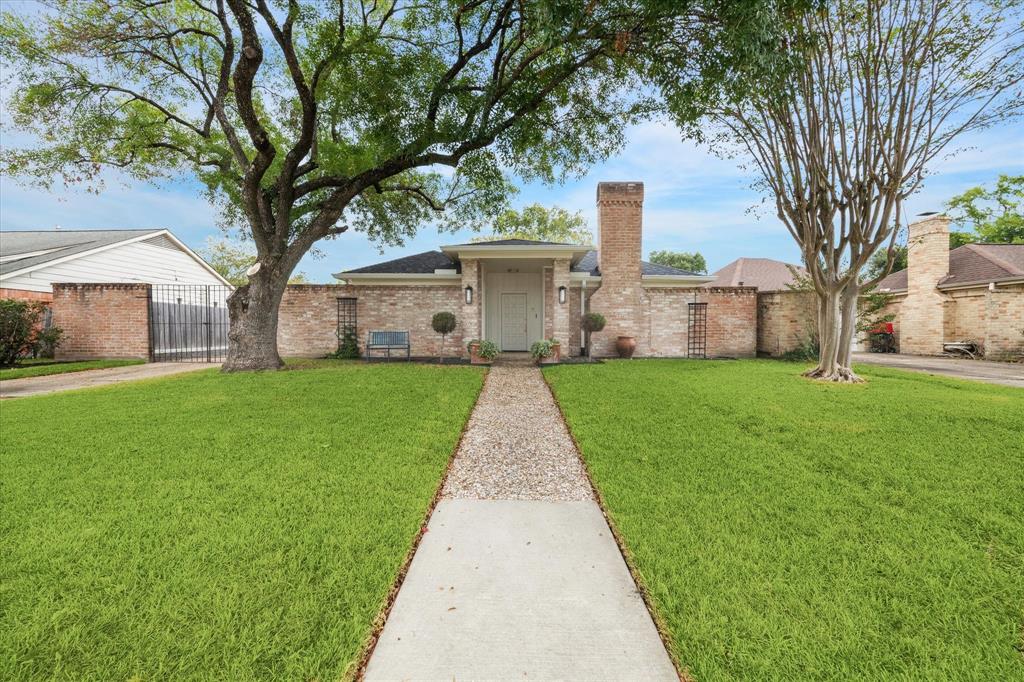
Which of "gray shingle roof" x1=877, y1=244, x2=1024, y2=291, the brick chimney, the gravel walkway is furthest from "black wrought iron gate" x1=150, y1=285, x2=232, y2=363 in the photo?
"gray shingle roof" x1=877, y1=244, x2=1024, y2=291

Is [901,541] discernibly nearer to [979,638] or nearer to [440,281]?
[979,638]

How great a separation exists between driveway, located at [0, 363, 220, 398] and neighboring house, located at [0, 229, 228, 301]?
5.48m

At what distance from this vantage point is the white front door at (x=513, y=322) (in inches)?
561

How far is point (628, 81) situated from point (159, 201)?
68.5 ft

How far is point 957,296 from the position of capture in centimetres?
1473

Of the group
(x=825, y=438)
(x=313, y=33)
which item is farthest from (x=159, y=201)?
(x=825, y=438)

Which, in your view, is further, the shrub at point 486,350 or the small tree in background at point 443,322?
the small tree in background at point 443,322

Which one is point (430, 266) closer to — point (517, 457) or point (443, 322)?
point (443, 322)

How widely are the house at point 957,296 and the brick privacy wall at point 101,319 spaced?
24.2m

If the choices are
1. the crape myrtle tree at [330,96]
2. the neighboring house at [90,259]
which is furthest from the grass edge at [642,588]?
the neighboring house at [90,259]

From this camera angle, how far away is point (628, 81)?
8523 mm

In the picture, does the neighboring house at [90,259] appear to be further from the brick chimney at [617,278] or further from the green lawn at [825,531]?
the green lawn at [825,531]

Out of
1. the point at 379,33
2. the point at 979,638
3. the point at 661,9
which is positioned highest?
the point at 379,33

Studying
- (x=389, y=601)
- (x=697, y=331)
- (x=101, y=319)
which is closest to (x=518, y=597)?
(x=389, y=601)
